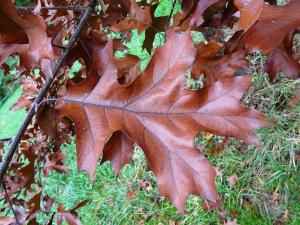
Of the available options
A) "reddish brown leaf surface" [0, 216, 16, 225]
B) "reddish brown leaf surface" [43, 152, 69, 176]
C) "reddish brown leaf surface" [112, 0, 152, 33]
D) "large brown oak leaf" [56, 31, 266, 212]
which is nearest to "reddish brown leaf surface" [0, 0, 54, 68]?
"large brown oak leaf" [56, 31, 266, 212]

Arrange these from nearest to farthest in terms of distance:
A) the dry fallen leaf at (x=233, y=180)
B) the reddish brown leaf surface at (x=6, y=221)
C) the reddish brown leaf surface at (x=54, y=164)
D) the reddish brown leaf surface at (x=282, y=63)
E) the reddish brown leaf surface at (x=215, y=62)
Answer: the reddish brown leaf surface at (x=215, y=62) < the reddish brown leaf surface at (x=282, y=63) < the reddish brown leaf surface at (x=6, y=221) < the reddish brown leaf surface at (x=54, y=164) < the dry fallen leaf at (x=233, y=180)

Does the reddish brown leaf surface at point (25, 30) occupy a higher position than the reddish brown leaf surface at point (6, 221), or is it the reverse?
the reddish brown leaf surface at point (25, 30)

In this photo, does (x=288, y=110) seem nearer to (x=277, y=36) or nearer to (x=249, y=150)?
(x=249, y=150)

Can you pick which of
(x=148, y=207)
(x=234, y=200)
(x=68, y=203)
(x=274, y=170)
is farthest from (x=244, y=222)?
(x=68, y=203)

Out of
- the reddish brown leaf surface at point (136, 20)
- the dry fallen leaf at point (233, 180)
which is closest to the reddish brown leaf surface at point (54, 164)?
the reddish brown leaf surface at point (136, 20)

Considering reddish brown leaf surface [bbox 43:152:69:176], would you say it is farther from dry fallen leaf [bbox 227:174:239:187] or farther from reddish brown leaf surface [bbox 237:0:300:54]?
dry fallen leaf [bbox 227:174:239:187]

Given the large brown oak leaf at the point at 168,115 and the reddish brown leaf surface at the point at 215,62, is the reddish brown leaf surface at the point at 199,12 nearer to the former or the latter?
the reddish brown leaf surface at the point at 215,62
